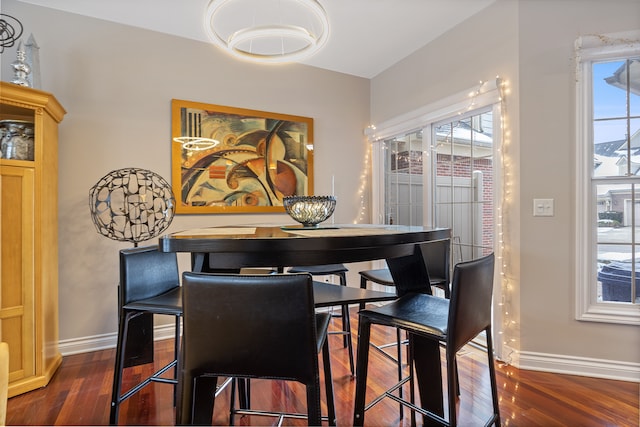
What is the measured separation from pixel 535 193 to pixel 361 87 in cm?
222

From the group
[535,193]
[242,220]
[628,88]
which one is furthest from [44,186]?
[628,88]

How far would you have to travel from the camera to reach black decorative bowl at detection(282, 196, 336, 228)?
1.66 metres

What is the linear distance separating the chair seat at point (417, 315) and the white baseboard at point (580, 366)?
4.10 feet

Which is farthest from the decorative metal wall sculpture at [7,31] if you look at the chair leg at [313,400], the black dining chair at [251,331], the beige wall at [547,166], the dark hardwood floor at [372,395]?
the beige wall at [547,166]

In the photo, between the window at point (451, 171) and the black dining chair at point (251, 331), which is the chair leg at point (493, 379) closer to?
the black dining chair at point (251, 331)

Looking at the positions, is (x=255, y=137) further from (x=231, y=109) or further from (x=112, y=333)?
(x=112, y=333)

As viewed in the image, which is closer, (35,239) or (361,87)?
(35,239)

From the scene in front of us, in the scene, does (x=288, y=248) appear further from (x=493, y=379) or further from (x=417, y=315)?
(x=493, y=379)

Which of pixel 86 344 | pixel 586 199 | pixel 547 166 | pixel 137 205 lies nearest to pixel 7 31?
pixel 137 205

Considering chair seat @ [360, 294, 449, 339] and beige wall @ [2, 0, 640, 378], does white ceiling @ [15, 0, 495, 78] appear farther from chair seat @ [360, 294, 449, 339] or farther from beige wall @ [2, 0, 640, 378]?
chair seat @ [360, 294, 449, 339]

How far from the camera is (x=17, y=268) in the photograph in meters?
1.97

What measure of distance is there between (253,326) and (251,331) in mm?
16

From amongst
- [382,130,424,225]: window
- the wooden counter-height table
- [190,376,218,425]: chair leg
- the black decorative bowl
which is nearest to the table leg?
the wooden counter-height table

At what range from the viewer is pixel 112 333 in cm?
266
